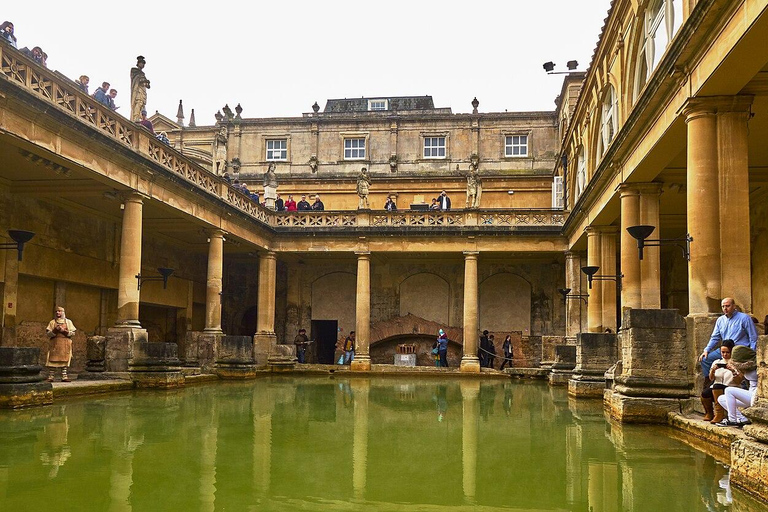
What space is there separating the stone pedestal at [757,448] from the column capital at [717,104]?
605cm

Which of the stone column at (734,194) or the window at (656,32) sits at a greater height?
the window at (656,32)

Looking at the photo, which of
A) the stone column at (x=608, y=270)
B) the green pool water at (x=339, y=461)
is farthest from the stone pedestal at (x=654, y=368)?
the stone column at (x=608, y=270)

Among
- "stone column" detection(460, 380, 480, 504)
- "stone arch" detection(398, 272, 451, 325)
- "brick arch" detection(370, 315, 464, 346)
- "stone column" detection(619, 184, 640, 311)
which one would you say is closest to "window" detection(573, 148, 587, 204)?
"stone column" detection(619, 184, 640, 311)

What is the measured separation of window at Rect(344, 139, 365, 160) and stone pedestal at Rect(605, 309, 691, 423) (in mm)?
26545

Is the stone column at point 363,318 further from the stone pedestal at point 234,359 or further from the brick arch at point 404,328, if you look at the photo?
the stone pedestal at point 234,359

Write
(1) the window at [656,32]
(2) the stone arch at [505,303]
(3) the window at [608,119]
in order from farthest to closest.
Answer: (2) the stone arch at [505,303] < (3) the window at [608,119] < (1) the window at [656,32]

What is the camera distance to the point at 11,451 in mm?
7035

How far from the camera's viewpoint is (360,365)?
1054 inches

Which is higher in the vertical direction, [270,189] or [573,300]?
[270,189]

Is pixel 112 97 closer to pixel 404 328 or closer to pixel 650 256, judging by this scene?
pixel 650 256

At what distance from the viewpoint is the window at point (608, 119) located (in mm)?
18531

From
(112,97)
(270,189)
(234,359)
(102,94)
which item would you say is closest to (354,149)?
(270,189)

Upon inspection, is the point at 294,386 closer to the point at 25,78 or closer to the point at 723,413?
the point at 25,78

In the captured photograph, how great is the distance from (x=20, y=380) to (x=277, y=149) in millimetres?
26669
